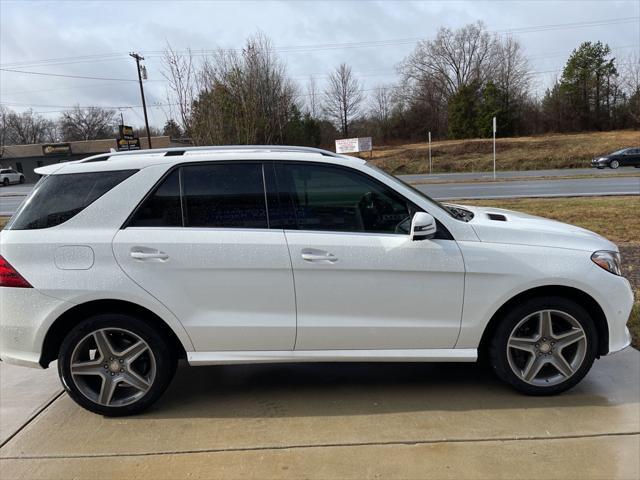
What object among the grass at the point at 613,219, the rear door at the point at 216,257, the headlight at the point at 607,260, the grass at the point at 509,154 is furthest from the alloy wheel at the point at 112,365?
the grass at the point at 509,154

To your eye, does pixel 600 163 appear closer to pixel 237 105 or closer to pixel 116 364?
pixel 237 105

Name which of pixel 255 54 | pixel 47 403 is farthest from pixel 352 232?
pixel 255 54

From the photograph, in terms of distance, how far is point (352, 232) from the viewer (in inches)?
130

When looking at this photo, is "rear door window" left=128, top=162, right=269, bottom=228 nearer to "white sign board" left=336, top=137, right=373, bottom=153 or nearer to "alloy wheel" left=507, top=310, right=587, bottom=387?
"alloy wheel" left=507, top=310, right=587, bottom=387

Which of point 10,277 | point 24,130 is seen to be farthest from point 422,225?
point 24,130

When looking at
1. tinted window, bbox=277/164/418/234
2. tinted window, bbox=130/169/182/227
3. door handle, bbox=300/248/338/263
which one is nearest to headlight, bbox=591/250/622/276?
tinted window, bbox=277/164/418/234

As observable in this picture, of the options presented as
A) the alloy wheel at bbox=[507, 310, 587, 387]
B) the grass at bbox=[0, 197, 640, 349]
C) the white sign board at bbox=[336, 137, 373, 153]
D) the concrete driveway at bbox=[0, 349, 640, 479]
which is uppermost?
the white sign board at bbox=[336, 137, 373, 153]

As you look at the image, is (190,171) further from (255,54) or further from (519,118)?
(519,118)

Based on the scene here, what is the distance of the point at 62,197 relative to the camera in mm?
3336

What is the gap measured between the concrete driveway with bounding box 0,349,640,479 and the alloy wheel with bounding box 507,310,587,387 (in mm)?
184

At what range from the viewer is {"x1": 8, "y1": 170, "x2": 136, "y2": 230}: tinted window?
3299 millimetres

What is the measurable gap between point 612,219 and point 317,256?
30.9 feet

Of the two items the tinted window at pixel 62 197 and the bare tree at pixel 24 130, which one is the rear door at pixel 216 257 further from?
the bare tree at pixel 24 130

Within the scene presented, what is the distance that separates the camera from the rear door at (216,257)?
10.5ft
